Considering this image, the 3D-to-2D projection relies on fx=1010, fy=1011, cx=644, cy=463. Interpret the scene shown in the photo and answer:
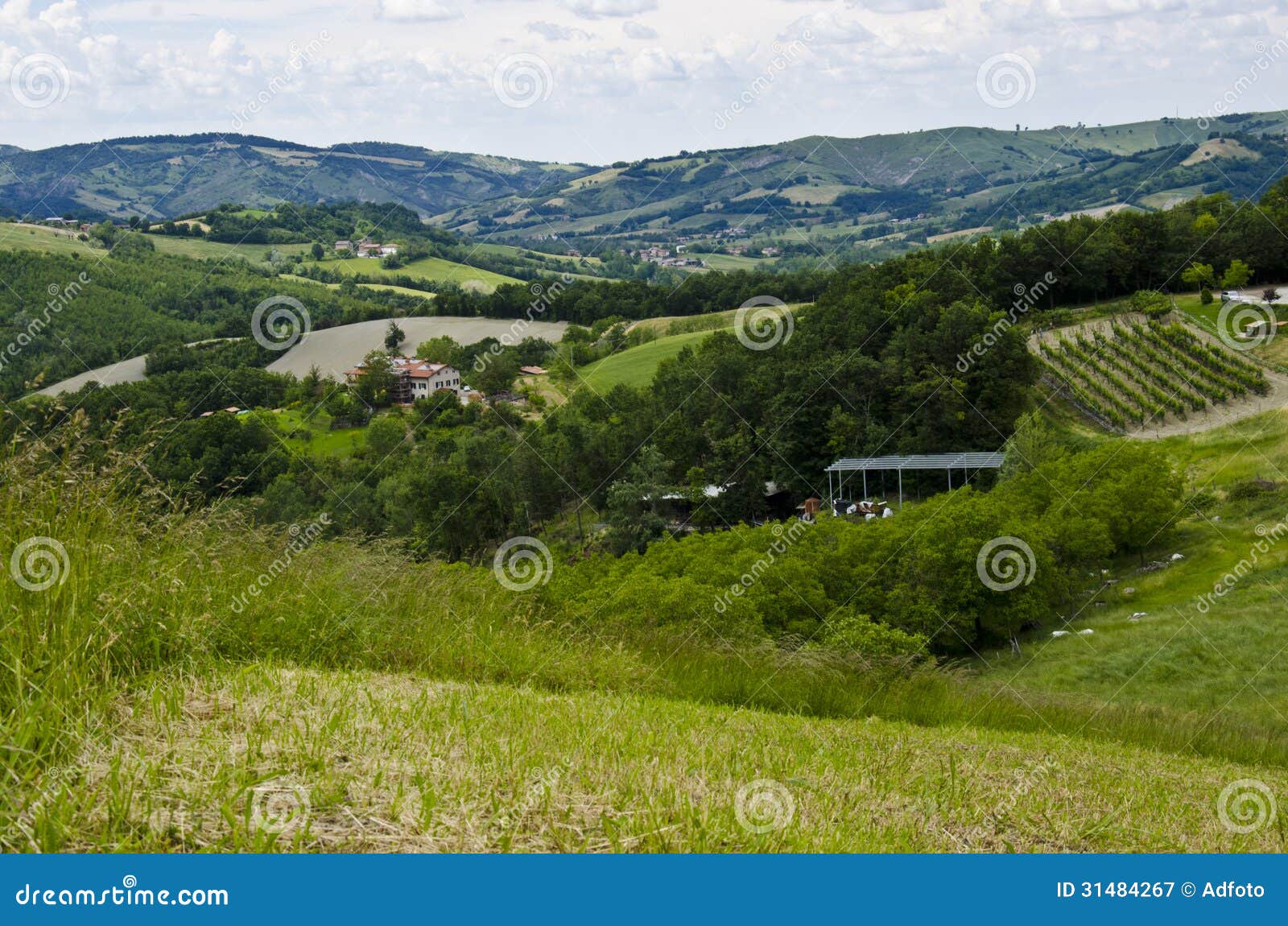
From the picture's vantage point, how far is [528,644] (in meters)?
6.99

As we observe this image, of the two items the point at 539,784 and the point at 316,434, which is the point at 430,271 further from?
the point at 539,784

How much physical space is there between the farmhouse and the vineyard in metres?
46.1

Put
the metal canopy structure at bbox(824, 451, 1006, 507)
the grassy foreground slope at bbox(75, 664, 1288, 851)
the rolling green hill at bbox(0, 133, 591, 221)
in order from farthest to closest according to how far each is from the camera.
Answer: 1. the rolling green hill at bbox(0, 133, 591, 221)
2. the metal canopy structure at bbox(824, 451, 1006, 507)
3. the grassy foreground slope at bbox(75, 664, 1288, 851)

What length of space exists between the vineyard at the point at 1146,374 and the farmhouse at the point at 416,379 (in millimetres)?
46104

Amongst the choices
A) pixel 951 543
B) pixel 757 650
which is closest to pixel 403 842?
pixel 757 650

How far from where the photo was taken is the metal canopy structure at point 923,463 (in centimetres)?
5506

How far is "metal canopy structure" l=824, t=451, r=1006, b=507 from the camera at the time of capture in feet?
181

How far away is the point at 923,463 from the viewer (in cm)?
5600

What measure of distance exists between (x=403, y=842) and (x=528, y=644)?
12.2 ft

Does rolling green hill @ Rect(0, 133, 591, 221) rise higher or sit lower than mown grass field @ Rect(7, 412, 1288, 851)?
higher

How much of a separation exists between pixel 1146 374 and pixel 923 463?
13118mm

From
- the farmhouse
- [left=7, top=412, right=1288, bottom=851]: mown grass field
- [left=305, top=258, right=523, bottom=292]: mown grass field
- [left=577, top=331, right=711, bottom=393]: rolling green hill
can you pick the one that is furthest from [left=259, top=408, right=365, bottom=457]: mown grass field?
[left=7, top=412, right=1288, bottom=851]: mown grass field

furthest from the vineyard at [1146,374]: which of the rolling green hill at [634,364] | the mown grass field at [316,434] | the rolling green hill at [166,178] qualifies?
the rolling green hill at [166,178]

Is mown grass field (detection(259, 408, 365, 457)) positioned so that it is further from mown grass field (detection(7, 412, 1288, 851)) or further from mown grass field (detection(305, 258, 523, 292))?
mown grass field (detection(7, 412, 1288, 851))
